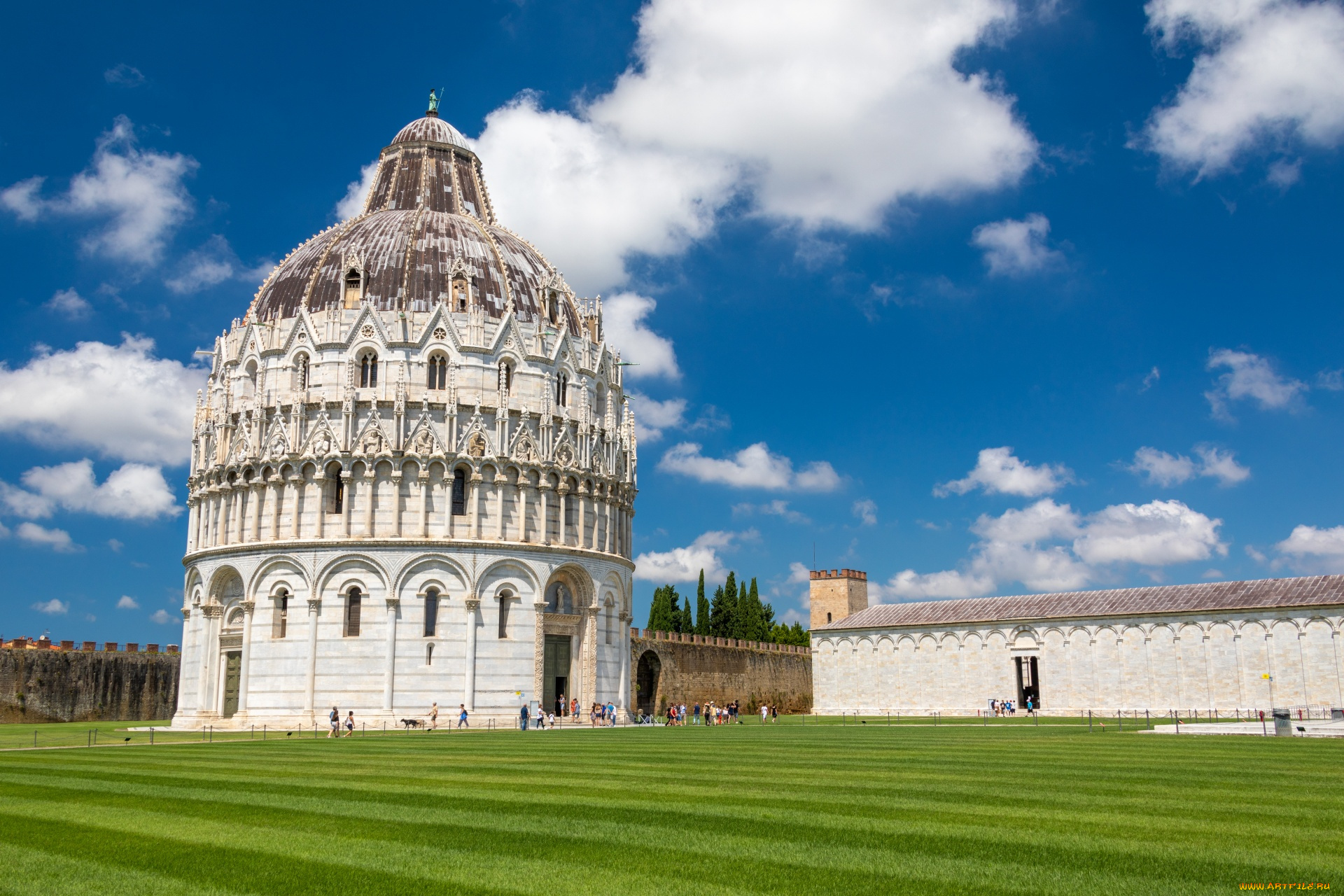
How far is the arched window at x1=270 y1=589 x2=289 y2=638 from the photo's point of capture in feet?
176

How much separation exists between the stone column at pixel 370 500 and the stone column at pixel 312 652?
3944 mm

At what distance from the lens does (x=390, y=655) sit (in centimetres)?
5228

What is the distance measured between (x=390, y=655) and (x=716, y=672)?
112 ft

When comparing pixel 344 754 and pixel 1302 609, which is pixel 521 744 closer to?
pixel 344 754

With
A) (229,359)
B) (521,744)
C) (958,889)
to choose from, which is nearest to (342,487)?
(229,359)

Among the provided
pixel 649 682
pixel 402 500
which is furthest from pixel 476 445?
pixel 649 682

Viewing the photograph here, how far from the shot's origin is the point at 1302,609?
60.8 metres

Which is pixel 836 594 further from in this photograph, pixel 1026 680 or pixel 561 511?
pixel 561 511

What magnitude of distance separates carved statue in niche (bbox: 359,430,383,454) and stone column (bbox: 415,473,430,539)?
7.78 feet

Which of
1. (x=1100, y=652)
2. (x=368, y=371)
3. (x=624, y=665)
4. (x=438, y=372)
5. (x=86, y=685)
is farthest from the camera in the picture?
(x=1100, y=652)

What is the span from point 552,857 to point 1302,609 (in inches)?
2413

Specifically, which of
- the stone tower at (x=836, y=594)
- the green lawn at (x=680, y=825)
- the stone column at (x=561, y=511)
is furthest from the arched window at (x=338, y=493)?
the stone tower at (x=836, y=594)

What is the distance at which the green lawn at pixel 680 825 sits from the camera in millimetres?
10078

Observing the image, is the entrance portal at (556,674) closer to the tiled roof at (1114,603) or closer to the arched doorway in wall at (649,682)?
Answer: the arched doorway in wall at (649,682)
